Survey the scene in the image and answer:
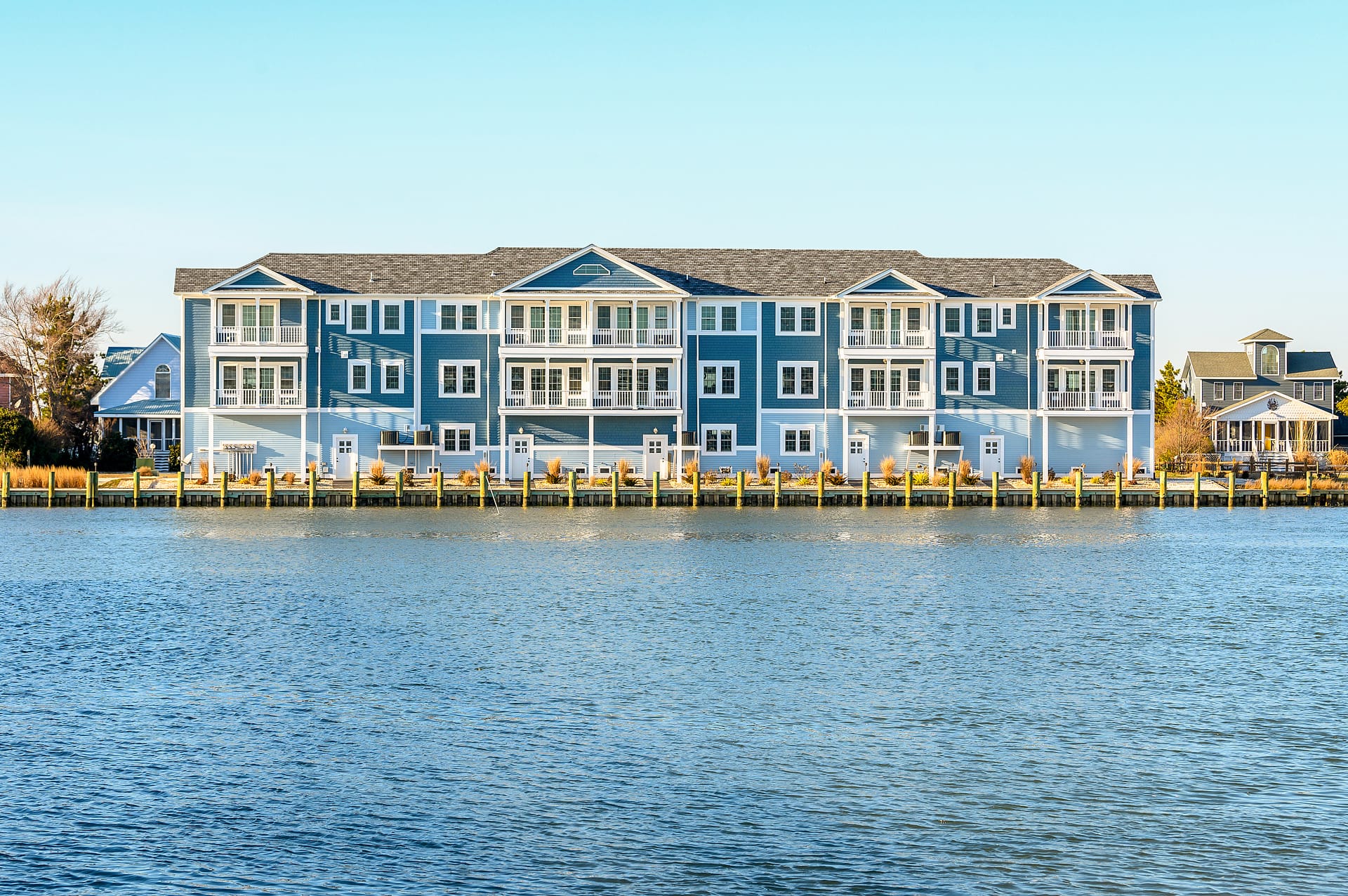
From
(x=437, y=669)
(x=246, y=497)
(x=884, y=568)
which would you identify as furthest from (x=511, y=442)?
(x=437, y=669)

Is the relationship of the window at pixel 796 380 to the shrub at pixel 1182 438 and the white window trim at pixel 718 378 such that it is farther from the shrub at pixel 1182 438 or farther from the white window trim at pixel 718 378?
the shrub at pixel 1182 438

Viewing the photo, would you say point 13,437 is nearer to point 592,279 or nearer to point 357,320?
point 357,320

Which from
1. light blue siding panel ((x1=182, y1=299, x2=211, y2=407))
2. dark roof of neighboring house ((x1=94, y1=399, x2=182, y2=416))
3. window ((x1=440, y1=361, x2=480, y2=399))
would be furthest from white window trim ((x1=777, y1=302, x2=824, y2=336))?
dark roof of neighboring house ((x1=94, y1=399, x2=182, y2=416))

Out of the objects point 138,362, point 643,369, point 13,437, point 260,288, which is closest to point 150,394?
point 138,362

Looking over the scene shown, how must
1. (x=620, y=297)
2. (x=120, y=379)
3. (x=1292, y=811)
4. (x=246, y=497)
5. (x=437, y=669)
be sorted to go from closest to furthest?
(x=1292, y=811)
(x=437, y=669)
(x=246, y=497)
(x=620, y=297)
(x=120, y=379)

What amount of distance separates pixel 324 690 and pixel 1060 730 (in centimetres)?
1035

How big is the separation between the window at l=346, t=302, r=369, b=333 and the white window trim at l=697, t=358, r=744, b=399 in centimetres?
1550

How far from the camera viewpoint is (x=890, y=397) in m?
67.9

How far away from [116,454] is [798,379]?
35.3 metres

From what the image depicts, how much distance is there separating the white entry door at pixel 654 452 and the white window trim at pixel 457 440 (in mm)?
7755

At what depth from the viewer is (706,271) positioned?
7012 centimetres

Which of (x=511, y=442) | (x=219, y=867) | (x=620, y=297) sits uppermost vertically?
(x=620, y=297)

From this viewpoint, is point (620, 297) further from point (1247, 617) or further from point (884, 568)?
point (1247, 617)

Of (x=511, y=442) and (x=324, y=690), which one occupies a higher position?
(x=511, y=442)
